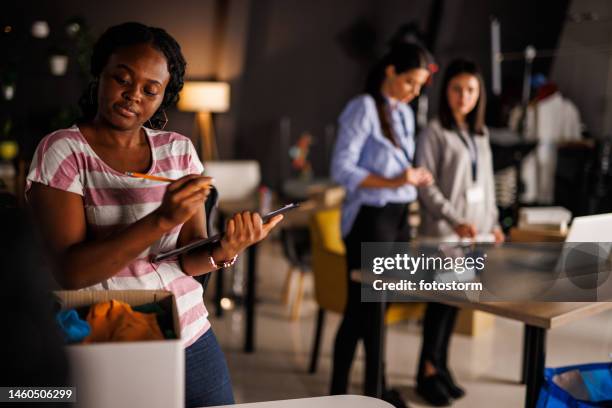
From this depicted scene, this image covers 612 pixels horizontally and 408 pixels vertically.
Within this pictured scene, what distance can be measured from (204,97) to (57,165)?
223 inches

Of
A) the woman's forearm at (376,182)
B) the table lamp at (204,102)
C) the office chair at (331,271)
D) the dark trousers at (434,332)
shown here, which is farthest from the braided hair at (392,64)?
the table lamp at (204,102)

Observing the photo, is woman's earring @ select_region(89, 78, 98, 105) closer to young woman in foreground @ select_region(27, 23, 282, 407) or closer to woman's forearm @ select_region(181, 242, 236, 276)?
young woman in foreground @ select_region(27, 23, 282, 407)

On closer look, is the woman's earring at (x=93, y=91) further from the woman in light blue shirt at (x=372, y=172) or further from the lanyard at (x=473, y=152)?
the lanyard at (x=473, y=152)

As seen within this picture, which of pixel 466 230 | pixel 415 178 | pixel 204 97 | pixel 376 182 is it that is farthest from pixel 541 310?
pixel 204 97

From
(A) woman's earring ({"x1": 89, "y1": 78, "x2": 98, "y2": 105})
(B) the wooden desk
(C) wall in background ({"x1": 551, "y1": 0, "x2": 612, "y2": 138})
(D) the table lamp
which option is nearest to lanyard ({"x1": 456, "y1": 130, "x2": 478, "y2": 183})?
(B) the wooden desk

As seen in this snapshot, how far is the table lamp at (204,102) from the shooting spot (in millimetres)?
6699

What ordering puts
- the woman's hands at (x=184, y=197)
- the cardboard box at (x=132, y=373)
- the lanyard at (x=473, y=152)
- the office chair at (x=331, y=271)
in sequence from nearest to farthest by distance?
the cardboard box at (x=132, y=373)
the woman's hands at (x=184, y=197)
the lanyard at (x=473, y=152)
the office chair at (x=331, y=271)

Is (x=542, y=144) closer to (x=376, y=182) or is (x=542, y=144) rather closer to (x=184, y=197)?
(x=376, y=182)

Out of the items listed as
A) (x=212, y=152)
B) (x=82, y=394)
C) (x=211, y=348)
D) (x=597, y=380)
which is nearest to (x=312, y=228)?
(x=597, y=380)

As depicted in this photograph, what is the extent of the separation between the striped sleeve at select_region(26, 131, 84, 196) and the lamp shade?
5578 mm

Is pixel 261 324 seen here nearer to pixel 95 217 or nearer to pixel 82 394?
pixel 95 217

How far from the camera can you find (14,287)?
2.40 feet

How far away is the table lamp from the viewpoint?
22.0 feet

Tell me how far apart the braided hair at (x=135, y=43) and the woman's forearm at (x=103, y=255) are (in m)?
0.29
